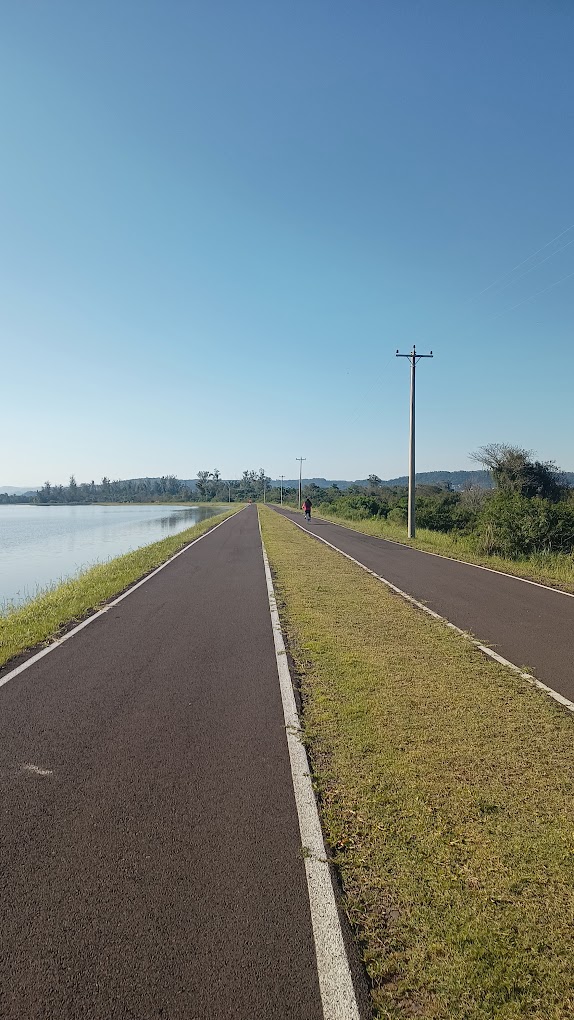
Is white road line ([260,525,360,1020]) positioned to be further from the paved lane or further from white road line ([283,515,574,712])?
white road line ([283,515,574,712])

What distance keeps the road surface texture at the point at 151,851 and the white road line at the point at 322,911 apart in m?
0.05

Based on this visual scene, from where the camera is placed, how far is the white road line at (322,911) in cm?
243

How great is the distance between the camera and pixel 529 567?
17484 millimetres

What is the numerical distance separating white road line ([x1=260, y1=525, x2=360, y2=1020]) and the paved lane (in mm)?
56

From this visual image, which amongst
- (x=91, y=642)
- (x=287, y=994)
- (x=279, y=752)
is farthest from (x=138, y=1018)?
(x=91, y=642)

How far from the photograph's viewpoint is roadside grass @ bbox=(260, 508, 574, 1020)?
252 cm

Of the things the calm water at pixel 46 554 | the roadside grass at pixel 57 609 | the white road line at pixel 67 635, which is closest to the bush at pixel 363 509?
the calm water at pixel 46 554

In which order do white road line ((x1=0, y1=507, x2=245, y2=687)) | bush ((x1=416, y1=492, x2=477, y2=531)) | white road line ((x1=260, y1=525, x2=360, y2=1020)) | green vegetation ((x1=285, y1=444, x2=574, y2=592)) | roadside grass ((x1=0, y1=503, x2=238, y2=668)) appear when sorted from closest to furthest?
white road line ((x1=260, y1=525, x2=360, y2=1020)) → white road line ((x1=0, y1=507, x2=245, y2=687)) → roadside grass ((x1=0, y1=503, x2=238, y2=668)) → green vegetation ((x1=285, y1=444, x2=574, y2=592)) → bush ((x1=416, y1=492, x2=477, y2=531))

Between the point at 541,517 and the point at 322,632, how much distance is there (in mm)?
13527

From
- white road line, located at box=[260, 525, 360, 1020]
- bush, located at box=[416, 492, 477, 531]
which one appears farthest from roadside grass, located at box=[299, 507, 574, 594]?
white road line, located at box=[260, 525, 360, 1020]

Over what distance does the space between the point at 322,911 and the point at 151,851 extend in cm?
114

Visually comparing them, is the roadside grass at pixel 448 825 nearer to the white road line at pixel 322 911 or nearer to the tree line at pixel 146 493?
the white road line at pixel 322 911

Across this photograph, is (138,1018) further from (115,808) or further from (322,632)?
(322,632)

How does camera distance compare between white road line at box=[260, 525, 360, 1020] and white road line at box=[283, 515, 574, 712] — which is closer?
white road line at box=[260, 525, 360, 1020]
